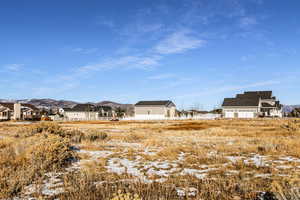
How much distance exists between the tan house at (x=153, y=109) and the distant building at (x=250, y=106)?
15.8 meters

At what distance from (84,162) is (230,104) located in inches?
2208

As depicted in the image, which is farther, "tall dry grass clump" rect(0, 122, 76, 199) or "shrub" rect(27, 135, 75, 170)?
"shrub" rect(27, 135, 75, 170)

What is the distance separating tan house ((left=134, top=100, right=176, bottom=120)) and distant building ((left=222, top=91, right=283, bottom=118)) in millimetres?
15846

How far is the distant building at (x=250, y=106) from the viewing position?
5709 cm

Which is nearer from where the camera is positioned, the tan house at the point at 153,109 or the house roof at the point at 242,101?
the house roof at the point at 242,101

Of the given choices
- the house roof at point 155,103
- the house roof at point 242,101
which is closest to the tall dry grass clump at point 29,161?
the house roof at point 242,101

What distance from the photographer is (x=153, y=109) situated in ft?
220

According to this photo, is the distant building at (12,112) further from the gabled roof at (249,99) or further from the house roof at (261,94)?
the house roof at (261,94)

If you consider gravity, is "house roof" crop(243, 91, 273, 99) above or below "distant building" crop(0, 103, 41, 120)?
above

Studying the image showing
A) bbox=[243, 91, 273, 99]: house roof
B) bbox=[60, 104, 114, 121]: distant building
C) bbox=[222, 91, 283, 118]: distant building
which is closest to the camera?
bbox=[222, 91, 283, 118]: distant building

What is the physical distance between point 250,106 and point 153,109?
25763 mm

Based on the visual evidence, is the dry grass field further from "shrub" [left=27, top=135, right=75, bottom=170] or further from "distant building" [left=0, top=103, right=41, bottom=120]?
"distant building" [left=0, top=103, right=41, bottom=120]

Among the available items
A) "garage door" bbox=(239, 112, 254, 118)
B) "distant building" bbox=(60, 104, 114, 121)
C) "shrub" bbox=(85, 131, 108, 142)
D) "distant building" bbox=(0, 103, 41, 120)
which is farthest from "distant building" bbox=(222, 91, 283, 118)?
"distant building" bbox=(0, 103, 41, 120)

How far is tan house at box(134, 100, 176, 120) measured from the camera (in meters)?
65.9
